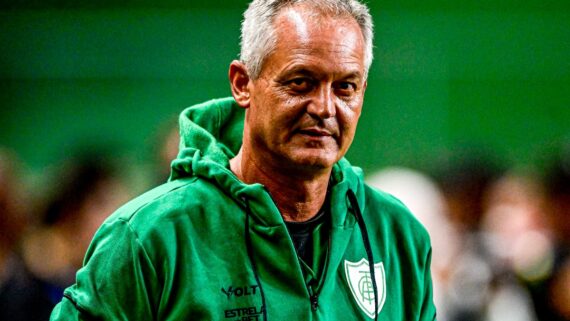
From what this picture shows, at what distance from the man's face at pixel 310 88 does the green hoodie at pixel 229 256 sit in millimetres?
157

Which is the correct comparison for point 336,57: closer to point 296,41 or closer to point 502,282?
point 296,41

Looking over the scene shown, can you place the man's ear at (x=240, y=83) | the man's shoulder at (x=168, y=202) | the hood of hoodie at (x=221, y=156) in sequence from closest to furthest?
the man's shoulder at (x=168, y=202)
the hood of hoodie at (x=221, y=156)
the man's ear at (x=240, y=83)

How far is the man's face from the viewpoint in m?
2.28

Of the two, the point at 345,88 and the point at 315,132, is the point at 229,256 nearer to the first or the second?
the point at 315,132

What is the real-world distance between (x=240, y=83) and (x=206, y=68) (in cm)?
461

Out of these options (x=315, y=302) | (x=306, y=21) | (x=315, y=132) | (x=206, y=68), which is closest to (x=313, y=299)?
(x=315, y=302)

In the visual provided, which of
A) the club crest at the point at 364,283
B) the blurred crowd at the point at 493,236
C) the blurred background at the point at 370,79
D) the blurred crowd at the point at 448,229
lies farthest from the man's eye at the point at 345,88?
the blurred background at the point at 370,79

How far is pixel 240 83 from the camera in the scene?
250 centimetres

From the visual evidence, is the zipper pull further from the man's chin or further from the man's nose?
the man's nose

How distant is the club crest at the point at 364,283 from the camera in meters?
2.44

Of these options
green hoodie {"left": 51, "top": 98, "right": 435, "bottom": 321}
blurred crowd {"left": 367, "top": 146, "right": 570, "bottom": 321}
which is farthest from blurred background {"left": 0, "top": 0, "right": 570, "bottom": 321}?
green hoodie {"left": 51, "top": 98, "right": 435, "bottom": 321}

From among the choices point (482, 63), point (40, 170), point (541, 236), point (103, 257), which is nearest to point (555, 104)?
point (482, 63)

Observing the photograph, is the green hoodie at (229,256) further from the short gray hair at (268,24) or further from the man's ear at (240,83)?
the short gray hair at (268,24)

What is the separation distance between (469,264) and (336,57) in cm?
316
